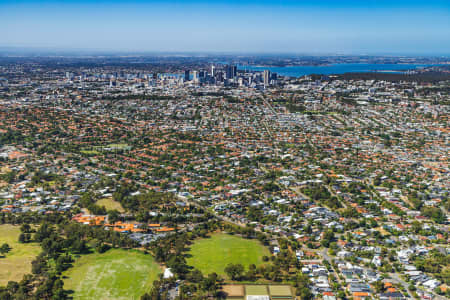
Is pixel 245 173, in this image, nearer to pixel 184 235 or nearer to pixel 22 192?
pixel 184 235

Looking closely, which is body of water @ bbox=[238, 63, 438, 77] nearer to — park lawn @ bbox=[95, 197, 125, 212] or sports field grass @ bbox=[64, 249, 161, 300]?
park lawn @ bbox=[95, 197, 125, 212]

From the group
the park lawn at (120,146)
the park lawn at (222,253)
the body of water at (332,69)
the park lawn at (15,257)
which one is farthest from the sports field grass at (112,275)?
the body of water at (332,69)

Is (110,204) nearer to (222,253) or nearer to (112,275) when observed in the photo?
(112,275)

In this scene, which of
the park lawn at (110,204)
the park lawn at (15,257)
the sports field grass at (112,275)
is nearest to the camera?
the sports field grass at (112,275)

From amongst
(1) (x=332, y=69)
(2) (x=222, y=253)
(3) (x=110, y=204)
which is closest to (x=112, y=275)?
(2) (x=222, y=253)

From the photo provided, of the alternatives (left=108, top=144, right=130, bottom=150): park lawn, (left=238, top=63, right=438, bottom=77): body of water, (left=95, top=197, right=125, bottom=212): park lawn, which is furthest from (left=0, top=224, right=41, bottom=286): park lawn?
(left=238, top=63, right=438, bottom=77): body of water

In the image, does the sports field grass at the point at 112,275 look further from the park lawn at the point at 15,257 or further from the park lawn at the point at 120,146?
the park lawn at the point at 120,146
